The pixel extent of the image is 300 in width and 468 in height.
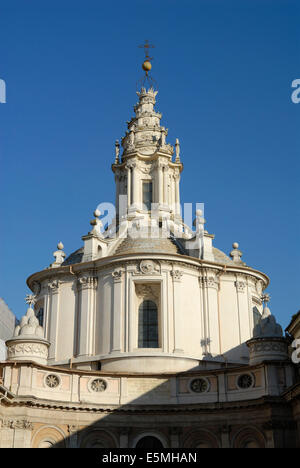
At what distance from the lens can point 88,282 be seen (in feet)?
152

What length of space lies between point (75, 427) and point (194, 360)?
30.3 ft

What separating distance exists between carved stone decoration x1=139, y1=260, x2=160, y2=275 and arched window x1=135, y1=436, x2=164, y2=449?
438 inches

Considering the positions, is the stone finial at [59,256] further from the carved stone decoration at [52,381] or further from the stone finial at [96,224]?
the carved stone decoration at [52,381]

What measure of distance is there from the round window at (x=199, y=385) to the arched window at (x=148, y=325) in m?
4.27

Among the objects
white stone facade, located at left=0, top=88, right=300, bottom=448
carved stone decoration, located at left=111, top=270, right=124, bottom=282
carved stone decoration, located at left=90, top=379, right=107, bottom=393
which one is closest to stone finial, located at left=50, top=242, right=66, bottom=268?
white stone facade, located at left=0, top=88, right=300, bottom=448

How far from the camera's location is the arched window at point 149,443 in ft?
129

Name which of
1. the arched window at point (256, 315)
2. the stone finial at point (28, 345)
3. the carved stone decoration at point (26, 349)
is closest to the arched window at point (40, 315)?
the stone finial at point (28, 345)

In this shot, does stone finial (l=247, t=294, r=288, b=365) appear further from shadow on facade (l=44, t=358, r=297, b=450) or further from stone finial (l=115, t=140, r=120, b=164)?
stone finial (l=115, t=140, r=120, b=164)

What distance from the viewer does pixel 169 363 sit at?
42344mm

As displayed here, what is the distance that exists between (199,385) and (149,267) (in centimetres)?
904

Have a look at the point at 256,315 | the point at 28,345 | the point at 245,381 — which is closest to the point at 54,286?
the point at 28,345

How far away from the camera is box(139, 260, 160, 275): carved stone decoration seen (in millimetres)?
45031
